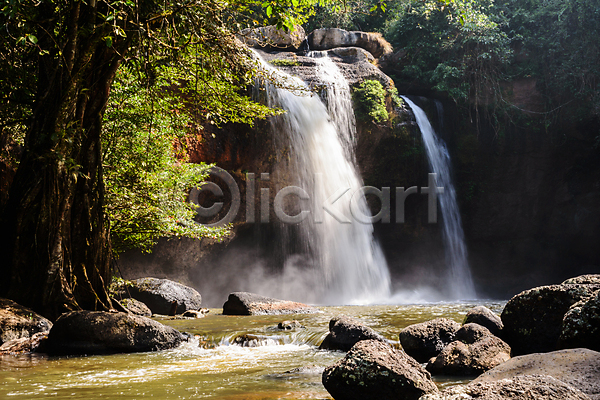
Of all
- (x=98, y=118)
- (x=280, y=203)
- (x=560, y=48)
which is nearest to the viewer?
(x=98, y=118)

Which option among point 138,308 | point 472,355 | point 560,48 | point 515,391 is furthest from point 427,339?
point 560,48

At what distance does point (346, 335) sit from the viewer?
597 centimetres

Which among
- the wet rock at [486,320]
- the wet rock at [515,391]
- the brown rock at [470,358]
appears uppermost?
the wet rock at [515,391]

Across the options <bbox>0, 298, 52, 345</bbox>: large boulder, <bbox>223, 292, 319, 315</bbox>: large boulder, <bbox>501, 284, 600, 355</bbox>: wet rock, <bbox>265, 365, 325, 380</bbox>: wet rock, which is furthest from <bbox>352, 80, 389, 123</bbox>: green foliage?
<bbox>265, 365, 325, 380</bbox>: wet rock

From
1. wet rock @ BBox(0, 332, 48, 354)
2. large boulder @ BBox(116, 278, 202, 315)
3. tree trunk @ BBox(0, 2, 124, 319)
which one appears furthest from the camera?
large boulder @ BBox(116, 278, 202, 315)

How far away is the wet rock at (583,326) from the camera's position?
388cm

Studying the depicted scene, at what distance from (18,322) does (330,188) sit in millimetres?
11606

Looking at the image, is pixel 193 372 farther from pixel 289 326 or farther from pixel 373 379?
pixel 289 326

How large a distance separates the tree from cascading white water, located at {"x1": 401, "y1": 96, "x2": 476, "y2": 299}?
42.0 feet

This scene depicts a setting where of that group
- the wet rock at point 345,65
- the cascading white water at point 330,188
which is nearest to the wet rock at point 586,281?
the cascading white water at point 330,188

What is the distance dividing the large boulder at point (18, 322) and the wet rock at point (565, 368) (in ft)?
16.7

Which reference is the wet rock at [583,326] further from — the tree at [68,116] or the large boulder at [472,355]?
the tree at [68,116]

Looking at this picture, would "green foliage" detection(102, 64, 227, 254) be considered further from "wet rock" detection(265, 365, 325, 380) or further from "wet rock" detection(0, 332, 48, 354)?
"wet rock" detection(265, 365, 325, 380)

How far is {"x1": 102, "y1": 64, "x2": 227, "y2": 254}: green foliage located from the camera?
8219mm
